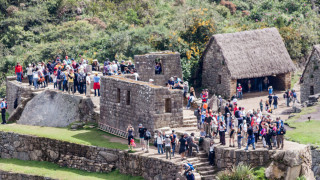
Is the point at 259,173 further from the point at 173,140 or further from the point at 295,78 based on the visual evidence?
the point at 295,78

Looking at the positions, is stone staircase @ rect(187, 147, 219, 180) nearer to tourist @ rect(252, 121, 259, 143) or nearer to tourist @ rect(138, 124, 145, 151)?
tourist @ rect(252, 121, 259, 143)

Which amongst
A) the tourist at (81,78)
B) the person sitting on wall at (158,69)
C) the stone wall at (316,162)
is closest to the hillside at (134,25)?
the person sitting on wall at (158,69)

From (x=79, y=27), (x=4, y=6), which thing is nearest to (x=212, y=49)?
(x=79, y=27)

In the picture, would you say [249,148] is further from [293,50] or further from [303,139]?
[293,50]

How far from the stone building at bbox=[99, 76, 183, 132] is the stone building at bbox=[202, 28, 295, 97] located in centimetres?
1340

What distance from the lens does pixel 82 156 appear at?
144 ft

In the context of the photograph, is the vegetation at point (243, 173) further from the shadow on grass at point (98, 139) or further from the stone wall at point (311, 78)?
the stone wall at point (311, 78)

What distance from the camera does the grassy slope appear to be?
1672 inches

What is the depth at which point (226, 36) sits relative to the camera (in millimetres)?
58406

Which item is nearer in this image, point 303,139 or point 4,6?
point 303,139

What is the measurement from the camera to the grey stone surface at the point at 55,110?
49.1m

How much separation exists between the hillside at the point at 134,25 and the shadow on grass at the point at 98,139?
15.0 m

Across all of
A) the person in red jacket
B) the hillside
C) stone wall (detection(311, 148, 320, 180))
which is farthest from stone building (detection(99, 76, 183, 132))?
the hillside

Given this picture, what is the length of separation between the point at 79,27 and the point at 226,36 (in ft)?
53.9
